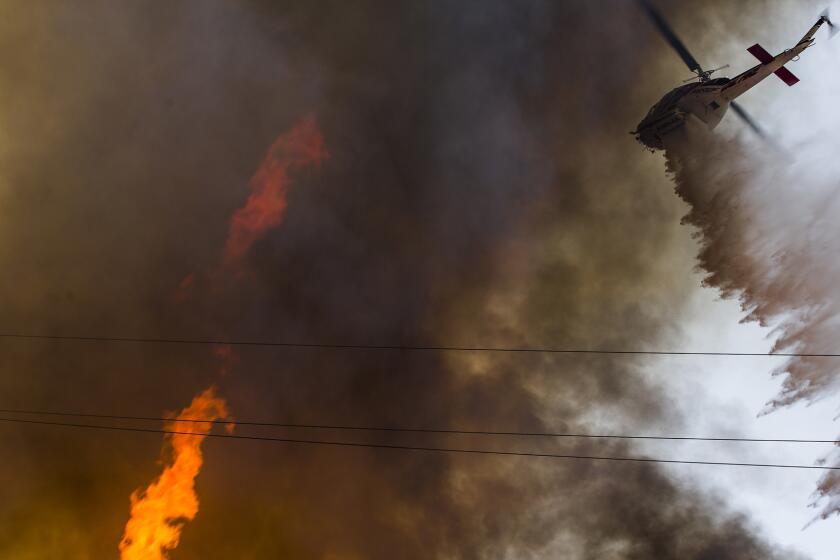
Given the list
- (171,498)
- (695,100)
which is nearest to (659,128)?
(695,100)

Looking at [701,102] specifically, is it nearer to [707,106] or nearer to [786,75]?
[707,106]

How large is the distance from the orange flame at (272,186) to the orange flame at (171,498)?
28.2 ft

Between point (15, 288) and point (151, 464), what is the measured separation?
43.0ft

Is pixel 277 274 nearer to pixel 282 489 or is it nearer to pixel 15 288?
pixel 282 489

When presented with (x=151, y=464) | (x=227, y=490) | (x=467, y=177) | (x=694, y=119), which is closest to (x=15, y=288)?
(x=151, y=464)

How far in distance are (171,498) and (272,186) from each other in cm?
1653

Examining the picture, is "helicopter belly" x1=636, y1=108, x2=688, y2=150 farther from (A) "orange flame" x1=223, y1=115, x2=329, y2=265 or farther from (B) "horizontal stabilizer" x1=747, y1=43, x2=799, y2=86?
(A) "orange flame" x1=223, y1=115, x2=329, y2=265

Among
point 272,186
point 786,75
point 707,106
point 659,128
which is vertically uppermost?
point 272,186

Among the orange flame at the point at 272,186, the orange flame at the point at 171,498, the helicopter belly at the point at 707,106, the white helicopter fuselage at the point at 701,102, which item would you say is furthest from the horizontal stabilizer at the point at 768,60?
the orange flame at the point at 171,498

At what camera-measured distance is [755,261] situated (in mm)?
24938

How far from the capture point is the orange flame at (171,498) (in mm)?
27562

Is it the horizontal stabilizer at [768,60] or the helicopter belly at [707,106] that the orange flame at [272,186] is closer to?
the helicopter belly at [707,106]

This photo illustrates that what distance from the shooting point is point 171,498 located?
28.2m

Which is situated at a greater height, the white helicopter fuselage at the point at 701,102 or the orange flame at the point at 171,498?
the white helicopter fuselage at the point at 701,102
